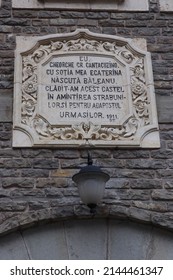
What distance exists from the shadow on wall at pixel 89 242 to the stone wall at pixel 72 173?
0.10 m

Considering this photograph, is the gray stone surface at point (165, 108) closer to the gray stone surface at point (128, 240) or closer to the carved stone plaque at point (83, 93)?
the carved stone plaque at point (83, 93)

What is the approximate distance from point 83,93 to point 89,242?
5.95ft

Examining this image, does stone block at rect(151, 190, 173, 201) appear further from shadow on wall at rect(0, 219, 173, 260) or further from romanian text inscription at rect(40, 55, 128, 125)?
romanian text inscription at rect(40, 55, 128, 125)

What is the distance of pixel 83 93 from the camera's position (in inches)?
241

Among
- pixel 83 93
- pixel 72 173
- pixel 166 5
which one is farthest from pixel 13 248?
pixel 166 5

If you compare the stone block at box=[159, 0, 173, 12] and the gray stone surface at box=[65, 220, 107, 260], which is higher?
the stone block at box=[159, 0, 173, 12]

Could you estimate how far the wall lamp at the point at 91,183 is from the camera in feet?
16.0

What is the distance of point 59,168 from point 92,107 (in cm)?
86

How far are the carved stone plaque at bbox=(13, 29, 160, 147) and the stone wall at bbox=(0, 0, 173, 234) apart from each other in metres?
0.11

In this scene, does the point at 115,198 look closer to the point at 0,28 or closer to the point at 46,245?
the point at 46,245

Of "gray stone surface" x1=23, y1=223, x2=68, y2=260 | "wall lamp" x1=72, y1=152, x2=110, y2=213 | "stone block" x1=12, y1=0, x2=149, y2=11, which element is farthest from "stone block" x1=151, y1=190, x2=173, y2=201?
"stone block" x1=12, y1=0, x2=149, y2=11

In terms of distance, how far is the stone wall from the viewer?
5312 millimetres

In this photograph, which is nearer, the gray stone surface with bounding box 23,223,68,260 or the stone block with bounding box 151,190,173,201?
the gray stone surface with bounding box 23,223,68,260
